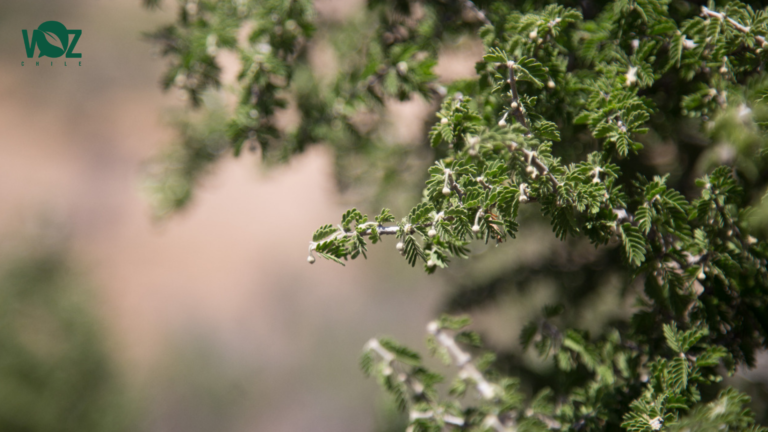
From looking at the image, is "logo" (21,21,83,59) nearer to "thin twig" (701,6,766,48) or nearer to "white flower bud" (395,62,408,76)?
"white flower bud" (395,62,408,76)

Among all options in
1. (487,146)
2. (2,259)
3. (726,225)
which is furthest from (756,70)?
(2,259)

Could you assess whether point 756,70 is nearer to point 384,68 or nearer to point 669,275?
point 669,275

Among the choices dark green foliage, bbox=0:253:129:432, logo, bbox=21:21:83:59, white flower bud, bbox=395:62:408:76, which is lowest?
white flower bud, bbox=395:62:408:76

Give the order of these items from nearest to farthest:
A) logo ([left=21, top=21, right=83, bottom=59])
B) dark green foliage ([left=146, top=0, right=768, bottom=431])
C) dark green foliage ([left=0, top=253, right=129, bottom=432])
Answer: dark green foliage ([left=146, top=0, right=768, bottom=431])
logo ([left=21, top=21, right=83, bottom=59])
dark green foliage ([left=0, top=253, right=129, bottom=432])

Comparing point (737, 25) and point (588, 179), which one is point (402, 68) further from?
point (737, 25)

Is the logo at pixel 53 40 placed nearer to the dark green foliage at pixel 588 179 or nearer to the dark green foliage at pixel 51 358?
the dark green foliage at pixel 588 179

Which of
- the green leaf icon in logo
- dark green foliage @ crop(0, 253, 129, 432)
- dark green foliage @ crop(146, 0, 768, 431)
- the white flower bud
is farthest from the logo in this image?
dark green foliage @ crop(0, 253, 129, 432)
